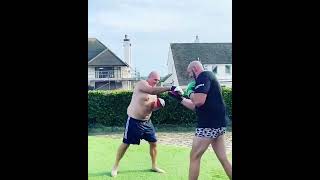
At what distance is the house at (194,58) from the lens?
121 inches

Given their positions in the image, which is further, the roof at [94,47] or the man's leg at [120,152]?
the man's leg at [120,152]

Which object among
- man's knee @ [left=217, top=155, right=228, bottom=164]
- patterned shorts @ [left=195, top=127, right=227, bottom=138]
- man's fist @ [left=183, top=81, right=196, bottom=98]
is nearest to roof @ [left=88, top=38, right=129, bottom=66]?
man's fist @ [left=183, top=81, right=196, bottom=98]

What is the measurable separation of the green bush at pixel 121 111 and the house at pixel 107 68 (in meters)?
0.07

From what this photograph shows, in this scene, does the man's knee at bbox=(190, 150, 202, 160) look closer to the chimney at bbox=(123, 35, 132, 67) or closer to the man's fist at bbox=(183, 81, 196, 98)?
the man's fist at bbox=(183, 81, 196, 98)

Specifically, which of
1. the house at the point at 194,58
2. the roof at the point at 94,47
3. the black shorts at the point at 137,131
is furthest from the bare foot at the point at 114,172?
the roof at the point at 94,47

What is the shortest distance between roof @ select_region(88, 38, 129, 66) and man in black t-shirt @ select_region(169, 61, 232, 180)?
629 millimetres

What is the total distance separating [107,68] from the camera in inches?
124

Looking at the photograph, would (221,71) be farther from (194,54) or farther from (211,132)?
(211,132)

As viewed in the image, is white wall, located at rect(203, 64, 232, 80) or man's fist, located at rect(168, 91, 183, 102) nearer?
white wall, located at rect(203, 64, 232, 80)

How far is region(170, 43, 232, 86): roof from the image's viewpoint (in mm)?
3088

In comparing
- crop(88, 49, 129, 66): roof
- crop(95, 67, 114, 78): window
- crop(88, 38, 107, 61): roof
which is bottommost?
crop(95, 67, 114, 78): window

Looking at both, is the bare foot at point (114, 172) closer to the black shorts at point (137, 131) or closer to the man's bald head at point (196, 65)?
the black shorts at point (137, 131)
